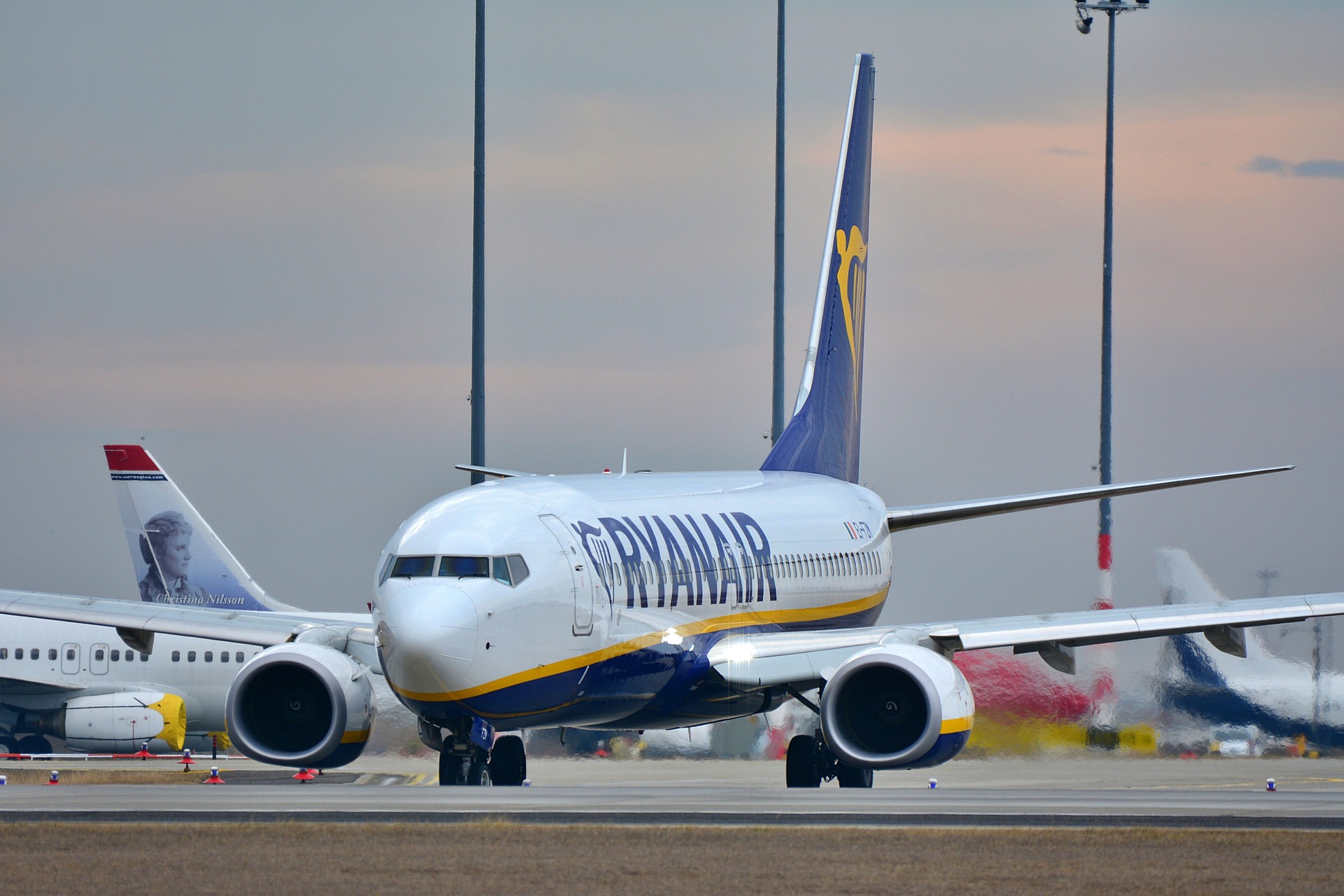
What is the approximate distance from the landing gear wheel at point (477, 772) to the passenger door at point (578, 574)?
2.00 metres

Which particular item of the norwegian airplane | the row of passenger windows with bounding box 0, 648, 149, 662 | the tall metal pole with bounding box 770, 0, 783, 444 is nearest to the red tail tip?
the norwegian airplane

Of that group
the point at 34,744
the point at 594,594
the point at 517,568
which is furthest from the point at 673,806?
the point at 34,744

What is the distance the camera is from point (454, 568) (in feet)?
71.5

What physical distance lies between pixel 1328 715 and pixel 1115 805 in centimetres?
1688

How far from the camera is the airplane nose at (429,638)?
21.0 meters

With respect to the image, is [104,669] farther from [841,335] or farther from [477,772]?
[477,772]

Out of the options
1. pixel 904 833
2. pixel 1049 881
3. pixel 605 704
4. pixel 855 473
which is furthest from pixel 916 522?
pixel 1049 881

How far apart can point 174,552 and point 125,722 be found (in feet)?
14.9

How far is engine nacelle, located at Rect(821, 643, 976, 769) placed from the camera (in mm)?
23359

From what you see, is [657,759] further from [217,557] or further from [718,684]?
[217,557]

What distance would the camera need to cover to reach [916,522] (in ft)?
116

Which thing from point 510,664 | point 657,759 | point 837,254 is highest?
point 837,254

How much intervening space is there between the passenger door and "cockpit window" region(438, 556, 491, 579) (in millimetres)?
1417

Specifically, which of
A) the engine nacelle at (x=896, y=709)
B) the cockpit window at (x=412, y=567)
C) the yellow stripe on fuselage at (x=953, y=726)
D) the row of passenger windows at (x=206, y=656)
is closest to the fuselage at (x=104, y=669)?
the row of passenger windows at (x=206, y=656)
